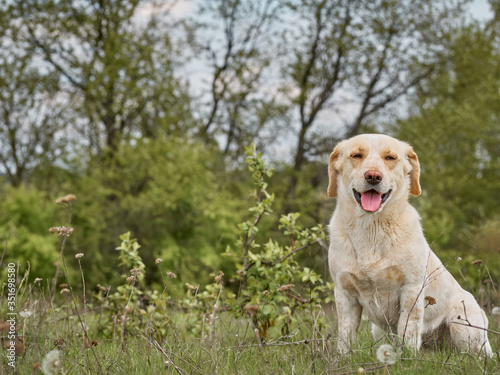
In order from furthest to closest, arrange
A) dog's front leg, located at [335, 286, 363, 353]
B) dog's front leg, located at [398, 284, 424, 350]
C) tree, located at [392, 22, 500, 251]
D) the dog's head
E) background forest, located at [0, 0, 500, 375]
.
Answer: tree, located at [392, 22, 500, 251] < background forest, located at [0, 0, 500, 375] < dog's front leg, located at [335, 286, 363, 353] < the dog's head < dog's front leg, located at [398, 284, 424, 350]

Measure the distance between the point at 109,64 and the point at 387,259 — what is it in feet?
50.0

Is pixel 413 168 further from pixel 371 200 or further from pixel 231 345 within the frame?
pixel 231 345

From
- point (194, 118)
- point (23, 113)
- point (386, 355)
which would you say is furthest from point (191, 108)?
point (386, 355)

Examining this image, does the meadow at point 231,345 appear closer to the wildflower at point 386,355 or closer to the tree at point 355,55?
the wildflower at point 386,355

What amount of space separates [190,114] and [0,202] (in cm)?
696

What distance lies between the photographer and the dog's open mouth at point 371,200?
360 cm

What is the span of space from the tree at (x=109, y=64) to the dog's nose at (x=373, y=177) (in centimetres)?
1414

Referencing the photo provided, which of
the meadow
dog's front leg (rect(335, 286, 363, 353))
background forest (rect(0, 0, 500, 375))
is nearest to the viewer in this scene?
the meadow

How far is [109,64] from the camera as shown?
16.9 metres

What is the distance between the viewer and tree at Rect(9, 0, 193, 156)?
17.0 metres

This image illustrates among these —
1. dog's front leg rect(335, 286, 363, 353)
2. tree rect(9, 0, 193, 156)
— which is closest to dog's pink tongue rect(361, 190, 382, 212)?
dog's front leg rect(335, 286, 363, 353)

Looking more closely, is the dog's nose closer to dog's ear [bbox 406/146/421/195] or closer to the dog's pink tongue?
the dog's pink tongue

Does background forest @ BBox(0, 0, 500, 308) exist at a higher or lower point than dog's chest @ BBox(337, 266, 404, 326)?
higher

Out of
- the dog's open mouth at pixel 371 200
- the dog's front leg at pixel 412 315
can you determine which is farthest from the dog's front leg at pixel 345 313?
the dog's open mouth at pixel 371 200
